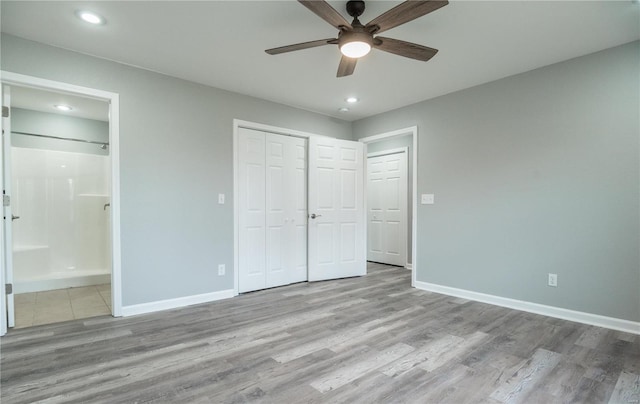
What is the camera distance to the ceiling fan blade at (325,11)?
172cm

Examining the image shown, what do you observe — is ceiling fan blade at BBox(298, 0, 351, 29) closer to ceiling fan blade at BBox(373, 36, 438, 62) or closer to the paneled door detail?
ceiling fan blade at BBox(373, 36, 438, 62)

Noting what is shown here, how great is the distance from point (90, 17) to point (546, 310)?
15.6 feet

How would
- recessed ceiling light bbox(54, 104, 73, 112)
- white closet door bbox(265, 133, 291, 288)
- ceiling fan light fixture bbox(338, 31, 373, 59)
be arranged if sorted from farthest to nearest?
1. white closet door bbox(265, 133, 291, 288)
2. recessed ceiling light bbox(54, 104, 73, 112)
3. ceiling fan light fixture bbox(338, 31, 373, 59)

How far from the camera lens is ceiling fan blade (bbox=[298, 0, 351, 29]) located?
5.63 feet

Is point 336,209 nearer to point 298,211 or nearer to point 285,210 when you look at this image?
point 298,211

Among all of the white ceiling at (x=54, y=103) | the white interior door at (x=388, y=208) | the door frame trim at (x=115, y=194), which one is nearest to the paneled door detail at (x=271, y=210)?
the door frame trim at (x=115, y=194)

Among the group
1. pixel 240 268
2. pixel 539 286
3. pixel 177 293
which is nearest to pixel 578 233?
pixel 539 286

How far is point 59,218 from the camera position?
4539 millimetres

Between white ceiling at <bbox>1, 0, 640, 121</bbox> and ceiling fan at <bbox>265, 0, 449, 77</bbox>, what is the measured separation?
0.23m

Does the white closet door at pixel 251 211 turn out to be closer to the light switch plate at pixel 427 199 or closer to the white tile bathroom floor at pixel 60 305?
the white tile bathroom floor at pixel 60 305

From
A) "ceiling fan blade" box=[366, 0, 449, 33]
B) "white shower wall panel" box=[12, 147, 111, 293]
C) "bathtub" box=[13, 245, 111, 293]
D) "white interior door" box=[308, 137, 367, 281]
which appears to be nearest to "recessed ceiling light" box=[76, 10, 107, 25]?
"ceiling fan blade" box=[366, 0, 449, 33]

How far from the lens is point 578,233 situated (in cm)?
291

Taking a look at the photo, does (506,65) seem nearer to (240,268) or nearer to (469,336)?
(469,336)

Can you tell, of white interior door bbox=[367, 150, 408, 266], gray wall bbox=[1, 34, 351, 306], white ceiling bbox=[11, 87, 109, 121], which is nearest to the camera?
gray wall bbox=[1, 34, 351, 306]
